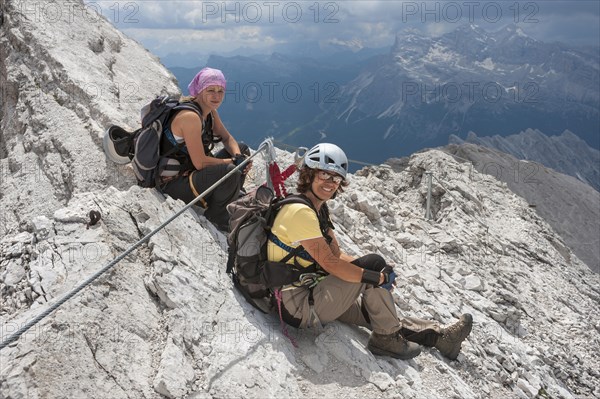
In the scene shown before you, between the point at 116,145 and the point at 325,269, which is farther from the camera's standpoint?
the point at 116,145

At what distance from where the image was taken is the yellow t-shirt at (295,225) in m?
5.12

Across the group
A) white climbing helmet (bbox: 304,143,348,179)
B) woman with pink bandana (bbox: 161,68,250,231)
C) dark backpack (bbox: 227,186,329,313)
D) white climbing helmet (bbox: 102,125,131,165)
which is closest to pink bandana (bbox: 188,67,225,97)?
woman with pink bandana (bbox: 161,68,250,231)

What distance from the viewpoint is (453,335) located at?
680 cm

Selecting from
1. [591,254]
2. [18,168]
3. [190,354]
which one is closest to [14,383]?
[190,354]

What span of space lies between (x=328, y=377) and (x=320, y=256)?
150 centimetres

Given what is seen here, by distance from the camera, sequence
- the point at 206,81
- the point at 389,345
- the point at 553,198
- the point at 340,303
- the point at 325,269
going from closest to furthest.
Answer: the point at 325,269 → the point at 340,303 → the point at 389,345 → the point at 206,81 → the point at 553,198

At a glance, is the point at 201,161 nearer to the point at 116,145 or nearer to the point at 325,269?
the point at 116,145

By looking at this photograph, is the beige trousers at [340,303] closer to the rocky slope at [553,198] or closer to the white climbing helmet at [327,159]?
the white climbing helmet at [327,159]

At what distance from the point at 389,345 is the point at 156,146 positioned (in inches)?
180

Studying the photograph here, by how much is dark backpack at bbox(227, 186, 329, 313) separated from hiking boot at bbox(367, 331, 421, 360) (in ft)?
4.06

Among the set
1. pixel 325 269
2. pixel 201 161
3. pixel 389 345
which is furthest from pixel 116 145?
pixel 389 345

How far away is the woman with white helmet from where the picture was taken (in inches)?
205

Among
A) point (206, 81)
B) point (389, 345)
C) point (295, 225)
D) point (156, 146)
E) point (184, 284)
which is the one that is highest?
point (206, 81)

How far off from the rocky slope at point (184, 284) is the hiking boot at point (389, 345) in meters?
0.15
